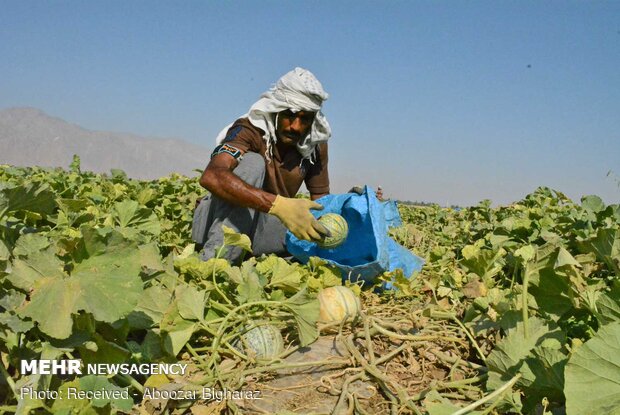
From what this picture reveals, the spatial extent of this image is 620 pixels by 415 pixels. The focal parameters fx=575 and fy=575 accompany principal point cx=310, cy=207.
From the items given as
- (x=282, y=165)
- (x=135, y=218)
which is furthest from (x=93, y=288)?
(x=282, y=165)

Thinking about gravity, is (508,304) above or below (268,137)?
below

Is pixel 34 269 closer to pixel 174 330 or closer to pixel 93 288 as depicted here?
pixel 93 288

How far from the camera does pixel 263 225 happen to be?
3.94 meters

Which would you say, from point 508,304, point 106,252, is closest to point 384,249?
point 508,304

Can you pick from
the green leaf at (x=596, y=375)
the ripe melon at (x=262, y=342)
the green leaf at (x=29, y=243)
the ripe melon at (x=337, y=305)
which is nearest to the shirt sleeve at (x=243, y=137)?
the ripe melon at (x=337, y=305)

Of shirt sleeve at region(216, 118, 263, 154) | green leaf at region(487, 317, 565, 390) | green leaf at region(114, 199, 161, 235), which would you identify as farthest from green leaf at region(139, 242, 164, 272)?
shirt sleeve at region(216, 118, 263, 154)

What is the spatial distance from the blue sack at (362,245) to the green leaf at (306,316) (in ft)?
3.83

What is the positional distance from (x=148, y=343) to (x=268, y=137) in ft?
7.31

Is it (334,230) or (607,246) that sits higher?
(607,246)

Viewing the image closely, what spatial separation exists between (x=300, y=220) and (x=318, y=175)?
1.29 m

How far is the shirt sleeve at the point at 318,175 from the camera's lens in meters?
4.51

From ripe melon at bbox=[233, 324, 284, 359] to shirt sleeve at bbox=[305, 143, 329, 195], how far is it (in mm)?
2386

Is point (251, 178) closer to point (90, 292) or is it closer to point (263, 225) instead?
point (263, 225)

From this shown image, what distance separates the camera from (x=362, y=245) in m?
3.62
